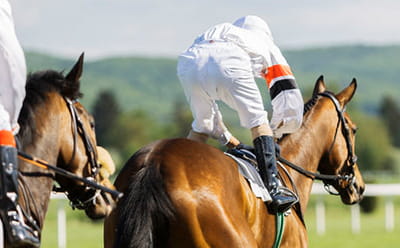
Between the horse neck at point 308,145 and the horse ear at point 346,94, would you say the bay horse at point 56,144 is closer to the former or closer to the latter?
the horse neck at point 308,145

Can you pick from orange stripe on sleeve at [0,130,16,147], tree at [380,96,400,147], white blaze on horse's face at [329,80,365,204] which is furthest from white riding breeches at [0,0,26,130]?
tree at [380,96,400,147]

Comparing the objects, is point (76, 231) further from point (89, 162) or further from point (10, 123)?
point (10, 123)

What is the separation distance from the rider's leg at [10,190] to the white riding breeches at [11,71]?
0.19 m

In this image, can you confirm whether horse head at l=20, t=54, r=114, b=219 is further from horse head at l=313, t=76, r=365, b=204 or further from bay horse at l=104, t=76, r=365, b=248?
horse head at l=313, t=76, r=365, b=204

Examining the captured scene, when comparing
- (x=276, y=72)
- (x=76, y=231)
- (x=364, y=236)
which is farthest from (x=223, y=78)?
(x=76, y=231)

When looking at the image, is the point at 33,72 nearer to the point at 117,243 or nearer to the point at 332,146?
the point at 117,243

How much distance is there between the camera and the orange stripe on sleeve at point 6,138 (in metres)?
4.56

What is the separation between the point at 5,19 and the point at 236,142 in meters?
Answer: 2.31

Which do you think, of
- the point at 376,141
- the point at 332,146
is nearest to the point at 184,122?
the point at 376,141

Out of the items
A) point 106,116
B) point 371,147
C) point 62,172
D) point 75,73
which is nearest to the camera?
point 62,172

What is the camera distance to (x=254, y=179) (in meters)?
5.71

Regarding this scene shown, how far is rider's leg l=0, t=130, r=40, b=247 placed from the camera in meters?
4.55

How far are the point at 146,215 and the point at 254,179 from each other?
102 centimetres

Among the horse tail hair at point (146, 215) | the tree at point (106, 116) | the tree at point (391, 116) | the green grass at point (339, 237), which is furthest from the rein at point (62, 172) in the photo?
the tree at point (391, 116)
